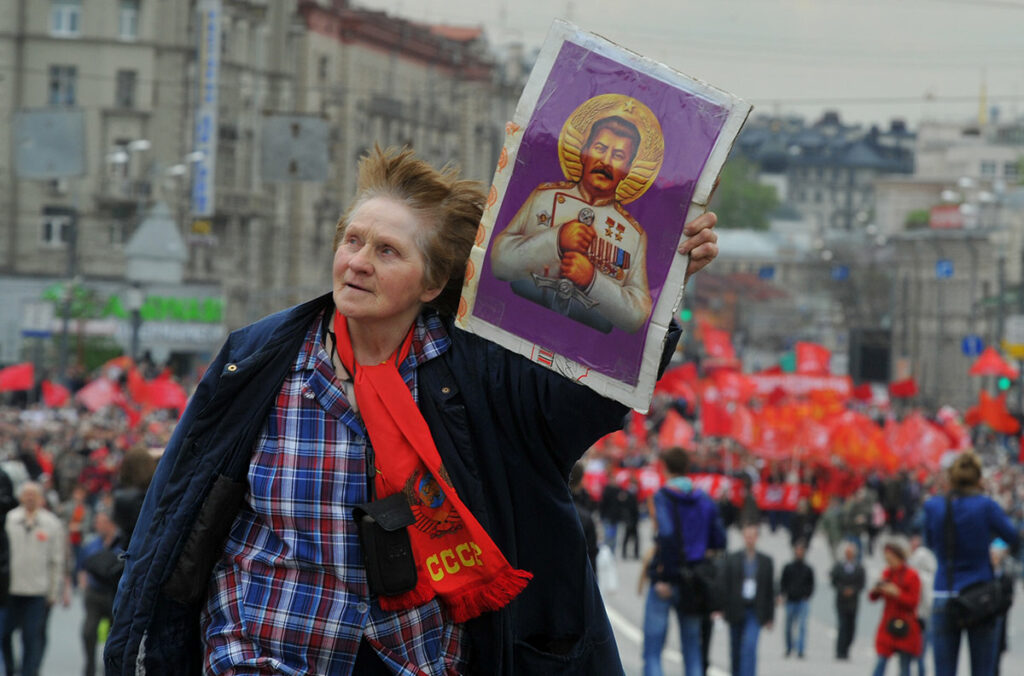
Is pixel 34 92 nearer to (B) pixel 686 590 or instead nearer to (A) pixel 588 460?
(A) pixel 588 460

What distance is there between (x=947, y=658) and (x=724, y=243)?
466 feet

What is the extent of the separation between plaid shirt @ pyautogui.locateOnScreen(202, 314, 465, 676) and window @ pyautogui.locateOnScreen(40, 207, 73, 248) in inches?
2136

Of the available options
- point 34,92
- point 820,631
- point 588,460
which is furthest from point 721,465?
point 34,92

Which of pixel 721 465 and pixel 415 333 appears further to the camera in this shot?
pixel 721 465

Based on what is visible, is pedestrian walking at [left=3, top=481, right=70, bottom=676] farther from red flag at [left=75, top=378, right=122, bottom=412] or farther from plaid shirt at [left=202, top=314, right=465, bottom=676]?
red flag at [left=75, top=378, right=122, bottom=412]

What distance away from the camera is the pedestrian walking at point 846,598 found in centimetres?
1806

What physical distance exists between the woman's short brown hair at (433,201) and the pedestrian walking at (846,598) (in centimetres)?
1462

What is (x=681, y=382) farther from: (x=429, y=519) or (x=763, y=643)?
(x=429, y=519)

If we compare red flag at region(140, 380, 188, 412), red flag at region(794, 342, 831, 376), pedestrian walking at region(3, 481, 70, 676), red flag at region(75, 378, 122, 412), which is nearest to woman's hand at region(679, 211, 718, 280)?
pedestrian walking at region(3, 481, 70, 676)

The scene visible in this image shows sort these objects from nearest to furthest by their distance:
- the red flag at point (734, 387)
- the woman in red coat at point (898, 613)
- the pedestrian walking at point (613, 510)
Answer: the woman in red coat at point (898, 613) → the pedestrian walking at point (613, 510) → the red flag at point (734, 387)

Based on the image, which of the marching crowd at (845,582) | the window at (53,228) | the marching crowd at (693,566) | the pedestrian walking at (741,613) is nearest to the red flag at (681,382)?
the window at (53,228)

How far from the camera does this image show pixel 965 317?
111500 millimetres

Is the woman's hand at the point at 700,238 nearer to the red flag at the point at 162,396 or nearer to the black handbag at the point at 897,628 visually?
the black handbag at the point at 897,628

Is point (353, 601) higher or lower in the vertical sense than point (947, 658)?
higher
